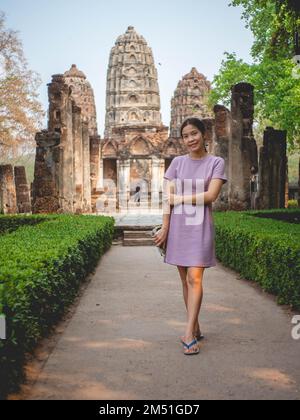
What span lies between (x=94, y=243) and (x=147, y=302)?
9.80 feet

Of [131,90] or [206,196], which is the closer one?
[206,196]

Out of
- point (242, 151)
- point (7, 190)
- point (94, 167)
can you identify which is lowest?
point (7, 190)

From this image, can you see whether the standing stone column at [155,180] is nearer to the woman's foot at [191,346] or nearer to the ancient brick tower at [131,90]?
the ancient brick tower at [131,90]

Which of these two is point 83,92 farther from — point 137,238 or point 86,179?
point 137,238

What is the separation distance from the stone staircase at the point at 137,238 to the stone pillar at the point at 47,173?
2.39 m

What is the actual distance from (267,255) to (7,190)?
1797cm

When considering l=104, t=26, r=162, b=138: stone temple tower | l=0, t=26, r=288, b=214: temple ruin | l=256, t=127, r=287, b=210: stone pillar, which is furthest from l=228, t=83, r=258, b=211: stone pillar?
l=104, t=26, r=162, b=138: stone temple tower

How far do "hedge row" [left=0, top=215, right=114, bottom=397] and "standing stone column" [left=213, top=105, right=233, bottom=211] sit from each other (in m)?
8.32

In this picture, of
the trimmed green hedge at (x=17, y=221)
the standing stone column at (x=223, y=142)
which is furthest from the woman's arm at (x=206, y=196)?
the standing stone column at (x=223, y=142)

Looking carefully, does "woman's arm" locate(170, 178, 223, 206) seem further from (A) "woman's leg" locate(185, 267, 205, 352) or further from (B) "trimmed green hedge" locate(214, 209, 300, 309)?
(B) "trimmed green hedge" locate(214, 209, 300, 309)

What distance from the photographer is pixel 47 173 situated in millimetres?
15258

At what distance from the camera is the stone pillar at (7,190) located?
22.8 metres

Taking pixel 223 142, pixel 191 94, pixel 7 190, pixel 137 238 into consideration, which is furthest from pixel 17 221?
pixel 191 94

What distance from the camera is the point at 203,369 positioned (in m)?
3.82
